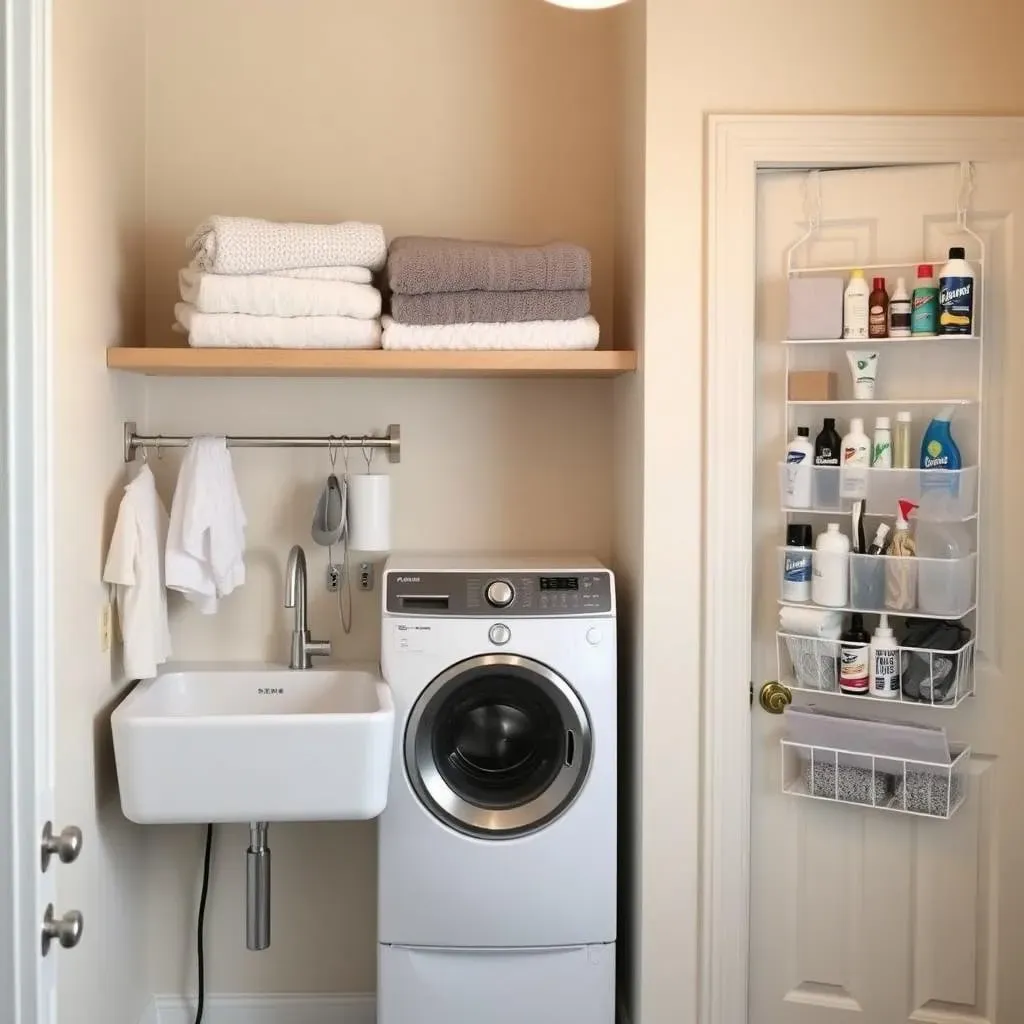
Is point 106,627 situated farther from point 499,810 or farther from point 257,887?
point 499,810

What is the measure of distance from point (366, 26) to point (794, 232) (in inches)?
47.3

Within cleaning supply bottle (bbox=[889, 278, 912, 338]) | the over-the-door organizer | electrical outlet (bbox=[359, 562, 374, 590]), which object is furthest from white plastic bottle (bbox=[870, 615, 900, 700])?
electrical outlet (bbox=[359, 562, 374, 590])

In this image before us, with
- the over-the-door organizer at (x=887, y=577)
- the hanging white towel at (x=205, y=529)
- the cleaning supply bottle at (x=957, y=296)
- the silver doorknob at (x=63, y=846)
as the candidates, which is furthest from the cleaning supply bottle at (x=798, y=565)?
the silver doorknob at (x=63, y=846)

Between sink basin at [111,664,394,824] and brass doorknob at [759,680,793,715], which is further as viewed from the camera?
brass doorknob at [759,680,793,715]

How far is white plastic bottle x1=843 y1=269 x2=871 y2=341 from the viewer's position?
7.48ft

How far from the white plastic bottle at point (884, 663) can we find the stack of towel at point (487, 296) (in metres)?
0.87

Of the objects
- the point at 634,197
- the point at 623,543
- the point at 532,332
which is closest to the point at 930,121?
the point at 634,197

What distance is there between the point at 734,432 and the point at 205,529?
1174mm

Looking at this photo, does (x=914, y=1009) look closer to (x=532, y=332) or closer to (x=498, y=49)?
(x=532, y=332)

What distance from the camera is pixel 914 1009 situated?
245 centimetres

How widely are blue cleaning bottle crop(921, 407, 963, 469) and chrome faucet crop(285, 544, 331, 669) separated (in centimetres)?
139

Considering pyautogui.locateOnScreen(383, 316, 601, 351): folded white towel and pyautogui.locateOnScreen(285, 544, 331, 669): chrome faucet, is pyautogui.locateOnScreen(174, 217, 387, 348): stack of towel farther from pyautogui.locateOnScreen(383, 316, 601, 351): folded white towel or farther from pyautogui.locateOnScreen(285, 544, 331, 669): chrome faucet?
pyautogui.locateOnScreen(285, 544, 331, 669): chrome faucet

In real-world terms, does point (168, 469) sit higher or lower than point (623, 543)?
higher

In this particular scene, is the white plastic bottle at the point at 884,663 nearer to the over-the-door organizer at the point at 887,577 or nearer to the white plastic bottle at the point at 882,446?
the over-the-door organizer at the point at 887,577
